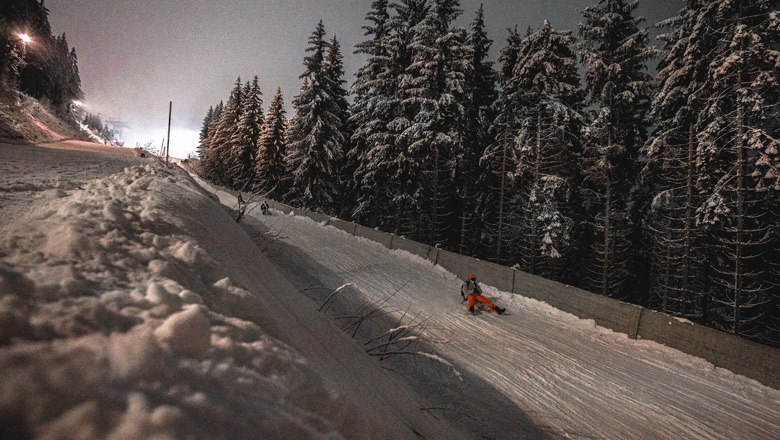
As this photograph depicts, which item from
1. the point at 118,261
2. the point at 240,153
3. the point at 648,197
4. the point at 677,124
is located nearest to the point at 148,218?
the point at 118,261

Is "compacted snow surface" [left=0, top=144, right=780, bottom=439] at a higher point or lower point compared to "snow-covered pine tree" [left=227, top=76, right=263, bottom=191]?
lower

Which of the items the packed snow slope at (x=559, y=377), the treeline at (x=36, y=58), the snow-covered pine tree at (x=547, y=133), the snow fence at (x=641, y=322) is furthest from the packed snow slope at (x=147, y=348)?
the treeline at (x=36, y=58)

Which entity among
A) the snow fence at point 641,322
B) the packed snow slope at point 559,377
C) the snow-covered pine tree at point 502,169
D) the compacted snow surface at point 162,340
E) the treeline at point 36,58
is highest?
the treeline at point 36,58

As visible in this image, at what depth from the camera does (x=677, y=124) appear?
56.0ft

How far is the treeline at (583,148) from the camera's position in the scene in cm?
1444

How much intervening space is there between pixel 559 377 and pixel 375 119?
23.1 m

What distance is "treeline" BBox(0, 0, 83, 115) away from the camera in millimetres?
31375

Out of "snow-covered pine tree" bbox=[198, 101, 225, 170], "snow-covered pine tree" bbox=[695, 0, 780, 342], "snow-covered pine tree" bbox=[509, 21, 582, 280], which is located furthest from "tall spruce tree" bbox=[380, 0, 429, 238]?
"snow-covered pine tree" bbox=[198, 101, 225, 170]

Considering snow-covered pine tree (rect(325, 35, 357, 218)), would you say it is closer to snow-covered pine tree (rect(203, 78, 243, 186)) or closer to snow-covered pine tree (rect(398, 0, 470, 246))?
snow-covered pine tree (rect(398, 0, 470, 246))

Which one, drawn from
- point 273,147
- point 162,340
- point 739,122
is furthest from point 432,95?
point 162,340

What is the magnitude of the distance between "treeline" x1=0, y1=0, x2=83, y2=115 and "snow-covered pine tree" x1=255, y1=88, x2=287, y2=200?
71.7ft

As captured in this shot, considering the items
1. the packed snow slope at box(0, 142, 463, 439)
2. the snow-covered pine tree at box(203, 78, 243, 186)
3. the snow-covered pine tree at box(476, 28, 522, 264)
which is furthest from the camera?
the snow-covered pine tree at box(203, 78, 243, 186)

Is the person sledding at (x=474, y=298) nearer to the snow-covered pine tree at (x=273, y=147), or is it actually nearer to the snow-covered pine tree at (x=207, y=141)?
the snow-covered pine tree at (x=273, y=147)

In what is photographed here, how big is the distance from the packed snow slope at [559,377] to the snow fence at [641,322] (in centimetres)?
28
